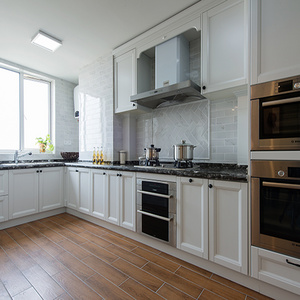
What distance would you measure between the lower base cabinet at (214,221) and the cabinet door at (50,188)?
7.67 ft

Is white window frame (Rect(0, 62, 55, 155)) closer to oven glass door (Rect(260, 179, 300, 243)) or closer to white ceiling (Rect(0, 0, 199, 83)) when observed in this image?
white ceiling (Rect(0, 0, 199, 83))

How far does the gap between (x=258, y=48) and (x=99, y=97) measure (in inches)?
98.3

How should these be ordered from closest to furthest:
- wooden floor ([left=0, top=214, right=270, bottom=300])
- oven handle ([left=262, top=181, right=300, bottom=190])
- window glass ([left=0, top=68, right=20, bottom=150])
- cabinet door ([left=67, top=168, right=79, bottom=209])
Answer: oven handle ([left=262, top=181, right=300, bottom=190]) → wooden floor ([left=0, top=214, right=270, bottom=300]) → cabinet door ([left=67, top=168, right=79, bottom=209]) → window glass ([left=0, top=68, right=20, bottom=150])

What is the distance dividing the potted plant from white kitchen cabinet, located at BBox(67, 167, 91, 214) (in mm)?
1098

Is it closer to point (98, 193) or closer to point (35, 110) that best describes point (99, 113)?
point (98, 193)

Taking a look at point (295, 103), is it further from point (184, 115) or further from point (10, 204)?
point (10, 204)

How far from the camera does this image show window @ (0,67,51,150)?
323cm

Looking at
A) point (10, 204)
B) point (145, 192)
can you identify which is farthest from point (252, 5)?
point (10, 204)

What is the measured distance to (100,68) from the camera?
3115 mm

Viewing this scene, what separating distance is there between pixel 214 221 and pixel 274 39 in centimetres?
145

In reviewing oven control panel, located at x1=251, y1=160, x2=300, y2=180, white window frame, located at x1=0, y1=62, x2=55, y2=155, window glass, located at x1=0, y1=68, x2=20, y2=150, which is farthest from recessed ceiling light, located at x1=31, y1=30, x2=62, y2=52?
oven control panel, located at x1=251, y1=160, x2=300, y2=180

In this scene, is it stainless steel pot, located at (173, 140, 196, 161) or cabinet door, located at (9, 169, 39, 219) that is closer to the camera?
stainless steel pot, located at (173, 140, 196, 161)

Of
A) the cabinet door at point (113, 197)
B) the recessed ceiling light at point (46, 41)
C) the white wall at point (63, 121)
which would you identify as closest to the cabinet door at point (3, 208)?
the white wall at point (63, 121)

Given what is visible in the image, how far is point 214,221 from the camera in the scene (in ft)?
4.89
